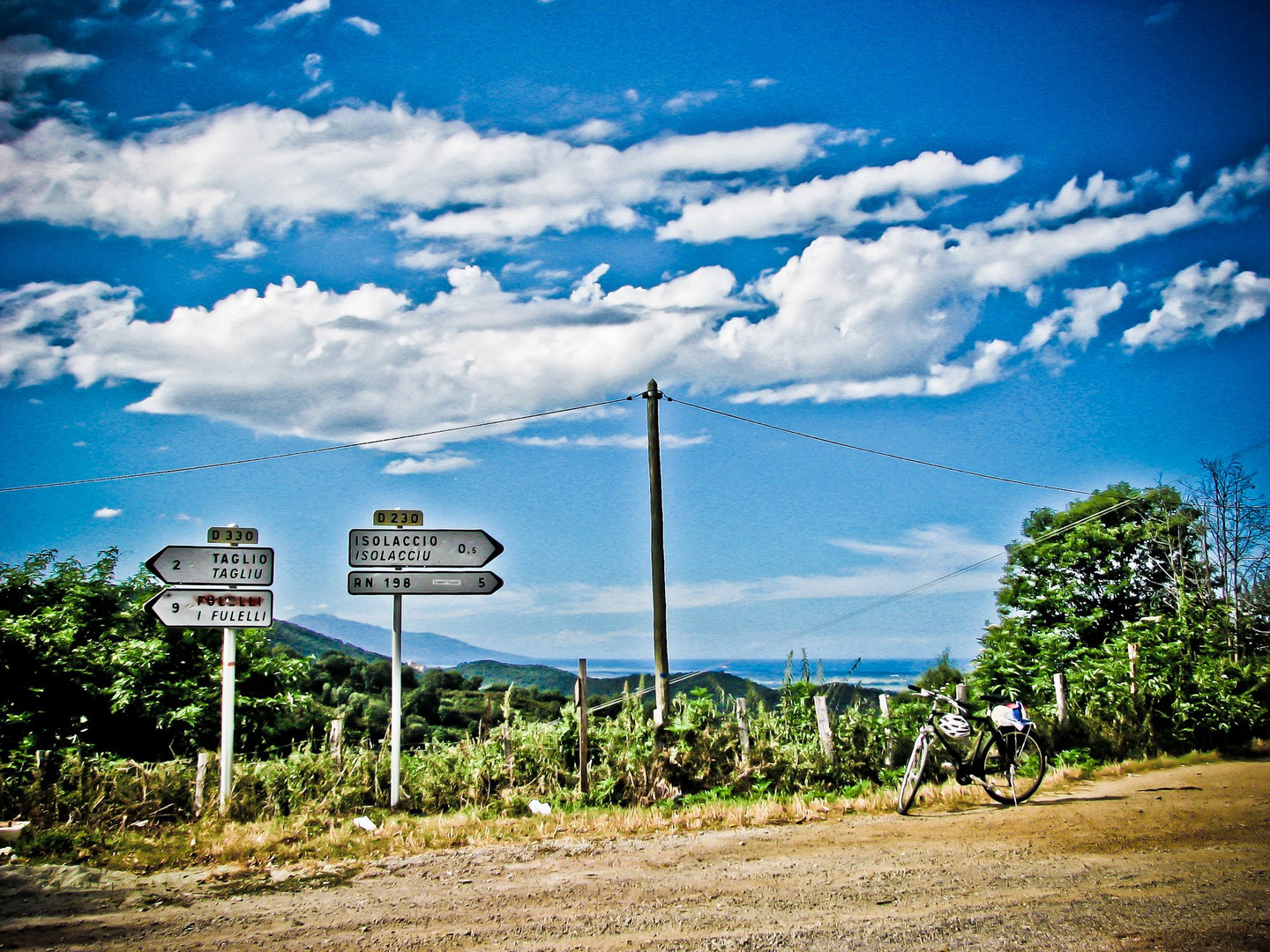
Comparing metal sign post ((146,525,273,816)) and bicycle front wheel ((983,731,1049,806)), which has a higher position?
metal sign post ((146,525,273,816))

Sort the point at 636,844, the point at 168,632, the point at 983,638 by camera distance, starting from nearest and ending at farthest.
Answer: the point at 636,844 → the point at 168,632 → the point at 983,638

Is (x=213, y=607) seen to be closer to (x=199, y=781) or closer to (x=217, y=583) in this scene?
(x=217, y=583)

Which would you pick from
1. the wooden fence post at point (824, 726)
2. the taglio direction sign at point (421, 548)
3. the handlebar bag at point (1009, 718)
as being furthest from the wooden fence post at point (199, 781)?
the handlebar bag at point (1009, 718)

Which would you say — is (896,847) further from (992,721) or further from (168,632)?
(168,632)

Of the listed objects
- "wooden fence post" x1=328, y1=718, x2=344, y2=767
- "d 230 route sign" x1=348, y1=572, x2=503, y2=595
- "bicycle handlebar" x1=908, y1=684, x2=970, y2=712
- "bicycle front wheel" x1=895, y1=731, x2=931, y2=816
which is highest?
"d 230 route sign" x1=348, y1=572, x2=503, y2=595

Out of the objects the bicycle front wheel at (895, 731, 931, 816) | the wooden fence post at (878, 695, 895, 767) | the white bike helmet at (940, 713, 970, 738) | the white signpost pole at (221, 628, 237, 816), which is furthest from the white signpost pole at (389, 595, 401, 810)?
the white bike helmet at (940, 713, 970, 738)

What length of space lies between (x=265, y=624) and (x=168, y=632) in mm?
3222

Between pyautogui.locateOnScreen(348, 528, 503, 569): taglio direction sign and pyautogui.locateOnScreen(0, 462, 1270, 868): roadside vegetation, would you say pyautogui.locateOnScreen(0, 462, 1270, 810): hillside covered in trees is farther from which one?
pyautogui.locateOnScreen(348, 528, 503, 569): taglio direction sign

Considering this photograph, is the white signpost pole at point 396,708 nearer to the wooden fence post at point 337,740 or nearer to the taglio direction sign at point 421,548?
the taglio direction sign at point 421,548

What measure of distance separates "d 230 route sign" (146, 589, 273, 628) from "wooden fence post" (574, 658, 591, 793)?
3.64 meters

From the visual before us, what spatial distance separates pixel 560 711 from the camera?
1103 cm

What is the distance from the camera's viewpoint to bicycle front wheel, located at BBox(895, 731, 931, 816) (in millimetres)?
9289

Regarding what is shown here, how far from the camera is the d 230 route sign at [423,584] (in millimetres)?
10500

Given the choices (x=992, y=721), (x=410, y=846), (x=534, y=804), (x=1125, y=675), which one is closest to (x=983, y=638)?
(x=1125, y=675)
